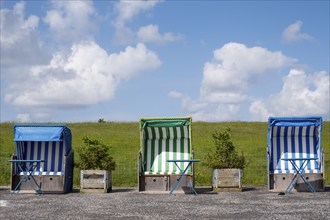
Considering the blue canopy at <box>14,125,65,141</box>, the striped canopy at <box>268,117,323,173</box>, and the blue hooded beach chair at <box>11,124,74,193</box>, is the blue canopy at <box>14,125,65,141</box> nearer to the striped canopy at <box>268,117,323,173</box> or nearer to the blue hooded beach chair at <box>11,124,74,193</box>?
the blue hooded beach chair at <box>11,124,74,193</box>

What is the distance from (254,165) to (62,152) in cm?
970

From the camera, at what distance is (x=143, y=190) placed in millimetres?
15719

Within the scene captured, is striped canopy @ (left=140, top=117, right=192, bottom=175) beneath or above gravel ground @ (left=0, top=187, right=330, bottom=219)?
above

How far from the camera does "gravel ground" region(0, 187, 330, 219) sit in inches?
410

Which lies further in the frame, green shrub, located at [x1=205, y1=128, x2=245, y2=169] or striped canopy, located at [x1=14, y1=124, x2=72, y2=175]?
green shrub, located at [x1=205, y1=128, x2=245, y2=169]

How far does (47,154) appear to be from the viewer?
651 inches

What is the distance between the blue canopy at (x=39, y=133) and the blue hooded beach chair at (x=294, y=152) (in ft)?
20.6

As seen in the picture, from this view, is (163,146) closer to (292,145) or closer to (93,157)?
(93,157)

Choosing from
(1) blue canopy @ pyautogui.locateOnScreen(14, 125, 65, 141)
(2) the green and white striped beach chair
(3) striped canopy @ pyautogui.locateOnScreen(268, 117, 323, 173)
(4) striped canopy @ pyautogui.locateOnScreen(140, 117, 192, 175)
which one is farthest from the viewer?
(3) striped canopy @ pyautogui.locateOnScreen(268, 117, 323, 173)

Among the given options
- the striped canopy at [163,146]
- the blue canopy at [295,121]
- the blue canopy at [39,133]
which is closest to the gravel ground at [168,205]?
the striped canopy at [163,146]

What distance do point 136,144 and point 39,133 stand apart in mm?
20323

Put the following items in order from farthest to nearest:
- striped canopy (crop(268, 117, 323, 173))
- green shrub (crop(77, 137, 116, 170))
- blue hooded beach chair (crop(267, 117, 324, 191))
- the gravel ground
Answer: striped canopy (crop(268, 117, 323, 173)) → green shrub (crop(77, 137, 116, 170)) → blue hooded beach chair (crop(267, 117, 324, 191)) → the gravel ground

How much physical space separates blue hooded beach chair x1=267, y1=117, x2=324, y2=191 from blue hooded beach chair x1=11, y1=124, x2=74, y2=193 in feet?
20.0

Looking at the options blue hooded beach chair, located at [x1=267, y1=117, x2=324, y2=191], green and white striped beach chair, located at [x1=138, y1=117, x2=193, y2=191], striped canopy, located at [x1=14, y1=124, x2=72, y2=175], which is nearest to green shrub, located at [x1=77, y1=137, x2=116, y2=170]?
striped canopy, located at [x1=14, y1=124, x2=72, y2=175]
